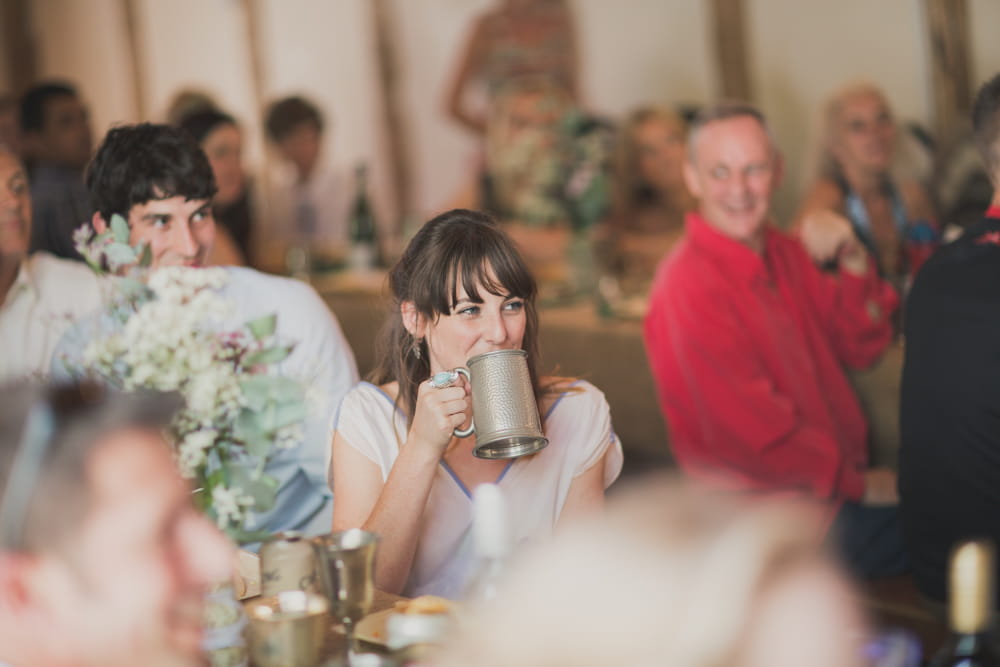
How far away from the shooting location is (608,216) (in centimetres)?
477

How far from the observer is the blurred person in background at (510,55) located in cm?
585

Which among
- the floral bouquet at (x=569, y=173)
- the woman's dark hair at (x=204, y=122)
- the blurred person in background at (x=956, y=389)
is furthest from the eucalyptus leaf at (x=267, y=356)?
the floral bouquet at (x=569, y=173)

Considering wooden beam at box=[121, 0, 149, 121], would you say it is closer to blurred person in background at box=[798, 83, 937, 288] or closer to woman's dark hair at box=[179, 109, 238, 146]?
woman's dark hair at box=[179, 109, 238, 146]

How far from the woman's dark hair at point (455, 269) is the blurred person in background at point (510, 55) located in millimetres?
4217

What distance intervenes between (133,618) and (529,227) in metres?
3.75

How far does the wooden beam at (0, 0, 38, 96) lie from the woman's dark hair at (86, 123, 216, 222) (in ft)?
19.0

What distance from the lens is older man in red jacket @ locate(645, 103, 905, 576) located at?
8.56ft

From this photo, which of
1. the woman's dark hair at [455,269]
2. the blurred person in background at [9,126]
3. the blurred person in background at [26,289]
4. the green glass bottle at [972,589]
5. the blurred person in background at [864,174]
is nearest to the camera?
the green glass bottle at [972,589]

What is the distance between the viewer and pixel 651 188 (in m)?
4.57

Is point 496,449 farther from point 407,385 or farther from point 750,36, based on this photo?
point 750,36

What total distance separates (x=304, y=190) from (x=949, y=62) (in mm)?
3194

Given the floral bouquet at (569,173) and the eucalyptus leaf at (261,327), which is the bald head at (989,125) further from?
the floral bouquet at (569,173)

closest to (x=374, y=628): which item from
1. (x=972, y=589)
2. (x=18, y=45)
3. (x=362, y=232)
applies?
(x=972, y=589)

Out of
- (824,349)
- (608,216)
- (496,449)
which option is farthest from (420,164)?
→ (496,449)
